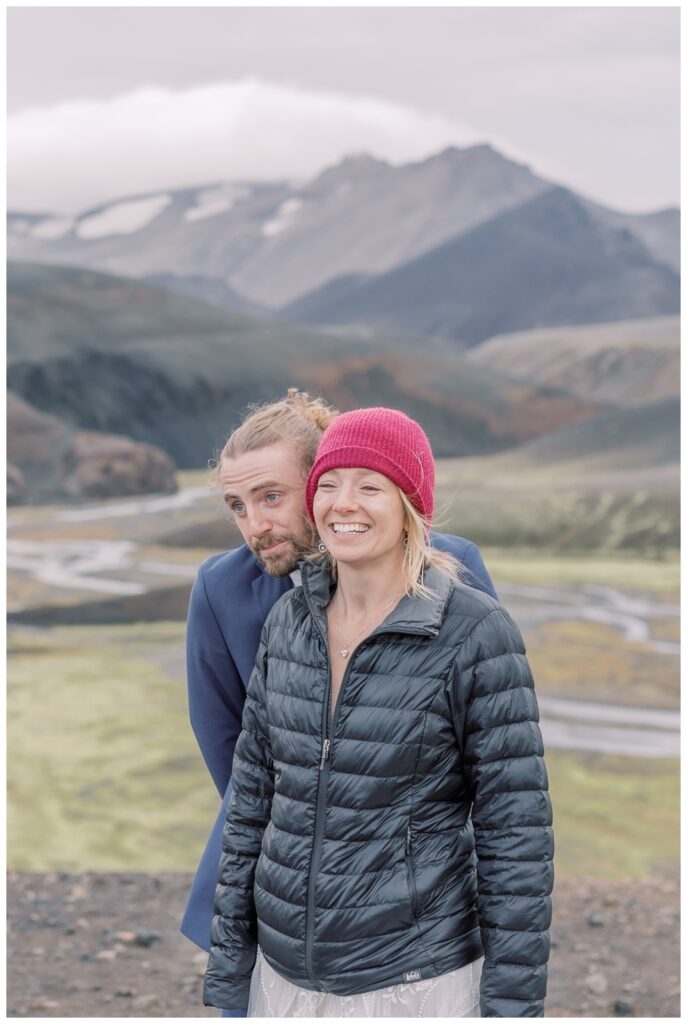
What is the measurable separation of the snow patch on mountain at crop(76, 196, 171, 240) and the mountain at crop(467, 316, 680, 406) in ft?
9.10

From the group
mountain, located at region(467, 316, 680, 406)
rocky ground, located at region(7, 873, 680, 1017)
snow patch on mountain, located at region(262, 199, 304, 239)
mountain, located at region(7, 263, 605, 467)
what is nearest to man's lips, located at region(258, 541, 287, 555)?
rocky ground, located at region(7, 873, 680, 1017)

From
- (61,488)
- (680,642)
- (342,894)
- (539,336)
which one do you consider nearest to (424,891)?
(342,894)

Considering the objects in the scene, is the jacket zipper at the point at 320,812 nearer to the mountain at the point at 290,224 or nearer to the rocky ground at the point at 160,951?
the rocky ground at the point at 160,951

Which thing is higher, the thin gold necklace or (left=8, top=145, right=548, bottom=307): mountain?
(left=8, top=145, right=548, bottom=307): mountain

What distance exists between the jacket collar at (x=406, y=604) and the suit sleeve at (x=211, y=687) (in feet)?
1.08

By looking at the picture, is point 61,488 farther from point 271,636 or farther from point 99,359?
point 271,636

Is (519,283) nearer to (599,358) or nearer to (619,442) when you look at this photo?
(599,358)

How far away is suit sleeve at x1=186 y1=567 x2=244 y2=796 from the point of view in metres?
1.98

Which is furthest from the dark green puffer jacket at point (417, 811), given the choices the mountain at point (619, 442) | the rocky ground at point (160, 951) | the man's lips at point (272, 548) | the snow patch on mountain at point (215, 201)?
the snow patch on mountain at point (215, 201)

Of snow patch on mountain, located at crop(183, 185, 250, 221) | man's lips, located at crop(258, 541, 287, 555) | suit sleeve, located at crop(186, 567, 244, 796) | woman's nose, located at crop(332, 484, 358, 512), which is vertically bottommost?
suit sleeve, located at crop(186, 567, 244, 796)

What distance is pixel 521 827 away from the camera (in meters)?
1.59

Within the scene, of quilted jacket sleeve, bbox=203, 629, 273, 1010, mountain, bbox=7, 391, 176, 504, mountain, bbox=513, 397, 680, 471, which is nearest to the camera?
quilted jacket sleeve, bbox=203, 629, 273, 1010

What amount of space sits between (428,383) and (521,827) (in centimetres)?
705

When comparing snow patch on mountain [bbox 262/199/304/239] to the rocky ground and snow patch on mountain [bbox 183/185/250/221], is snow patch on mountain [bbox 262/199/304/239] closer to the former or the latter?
snow patch on mountain [bbox 183/185/250/221]
